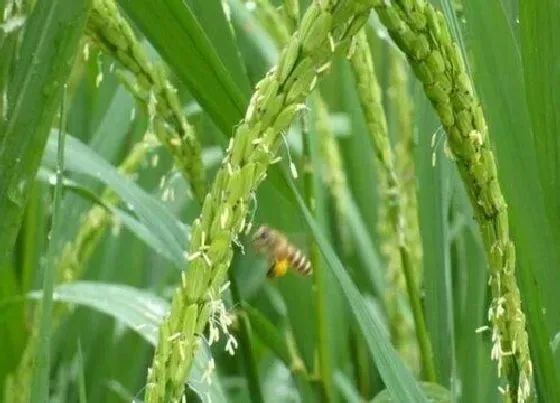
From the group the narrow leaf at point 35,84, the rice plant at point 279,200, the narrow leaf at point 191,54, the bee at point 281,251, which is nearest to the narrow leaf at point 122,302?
the rice plant at point 279,200

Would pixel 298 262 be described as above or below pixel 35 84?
above

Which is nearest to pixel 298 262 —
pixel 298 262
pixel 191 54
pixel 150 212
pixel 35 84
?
pixel 298 262

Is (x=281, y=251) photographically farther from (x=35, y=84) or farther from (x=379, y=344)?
(x=35, y=84)

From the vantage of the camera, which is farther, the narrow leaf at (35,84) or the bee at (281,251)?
the bee at (281,251)

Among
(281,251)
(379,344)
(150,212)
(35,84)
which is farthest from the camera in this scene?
(281,251)

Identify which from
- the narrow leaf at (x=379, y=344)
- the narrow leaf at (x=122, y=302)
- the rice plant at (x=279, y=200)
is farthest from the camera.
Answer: the narrow leaf at (x=122, y=302)

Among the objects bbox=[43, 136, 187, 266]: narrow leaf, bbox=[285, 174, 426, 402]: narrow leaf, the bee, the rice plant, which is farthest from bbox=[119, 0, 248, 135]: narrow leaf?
the bee

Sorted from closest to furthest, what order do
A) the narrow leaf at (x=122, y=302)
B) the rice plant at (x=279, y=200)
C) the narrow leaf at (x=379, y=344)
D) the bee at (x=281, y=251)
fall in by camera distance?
the rice plant at (x=279, y=200) < the narrow leaf at (x=379, y=344) < the narrow leaf at (x=122, y=302) < the bee at (x=281, y=251)

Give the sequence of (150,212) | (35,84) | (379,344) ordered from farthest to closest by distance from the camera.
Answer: (150,212)
(379,344)
(35,84)

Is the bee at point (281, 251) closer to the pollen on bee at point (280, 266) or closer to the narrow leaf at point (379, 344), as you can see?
the pollen on bee at point (280, 266)
